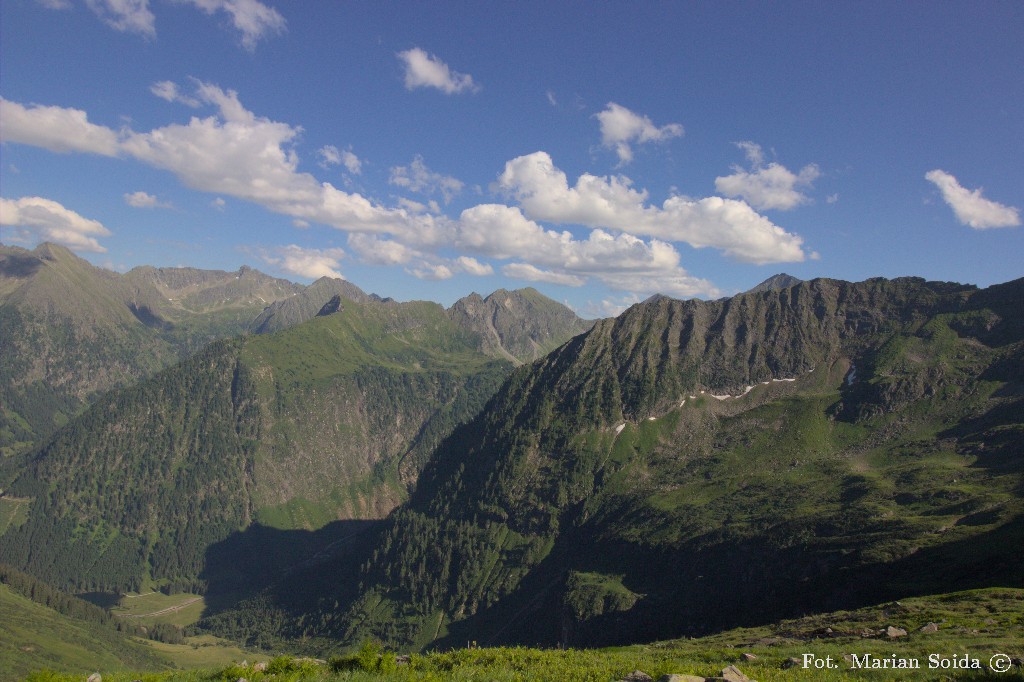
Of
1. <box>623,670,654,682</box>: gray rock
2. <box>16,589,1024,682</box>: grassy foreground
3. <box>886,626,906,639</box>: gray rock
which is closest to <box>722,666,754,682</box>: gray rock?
<box>16,589,1024,682</box>: grassy foreground

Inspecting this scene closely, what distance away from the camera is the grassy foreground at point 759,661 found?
124 feet

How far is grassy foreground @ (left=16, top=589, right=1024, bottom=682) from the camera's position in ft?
124

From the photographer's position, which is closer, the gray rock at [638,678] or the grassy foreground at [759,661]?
the gray rock at [638,678]

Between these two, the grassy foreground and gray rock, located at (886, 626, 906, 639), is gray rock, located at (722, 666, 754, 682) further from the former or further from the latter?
gray rock, located at (886, 626, 906, 639)

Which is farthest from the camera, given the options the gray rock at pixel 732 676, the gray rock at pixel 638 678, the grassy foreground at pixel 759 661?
the grassy foreground at pixel 759 661

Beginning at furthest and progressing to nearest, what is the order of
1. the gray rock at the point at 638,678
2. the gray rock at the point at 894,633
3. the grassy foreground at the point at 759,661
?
the gray rock at the point at 894,633 → the grassy foreground at the point at 759,661 → the gray rock at the point at 638,678

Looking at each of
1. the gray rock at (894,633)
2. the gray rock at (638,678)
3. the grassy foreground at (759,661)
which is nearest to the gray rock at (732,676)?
the grassy foreground at (759,661)

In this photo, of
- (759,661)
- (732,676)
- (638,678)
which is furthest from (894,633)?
(638,678)

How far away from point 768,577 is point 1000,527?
215ft

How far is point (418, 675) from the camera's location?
36469mm

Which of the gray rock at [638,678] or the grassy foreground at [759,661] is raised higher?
the gray rock at [638,678]

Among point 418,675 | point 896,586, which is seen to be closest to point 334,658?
point 418,675

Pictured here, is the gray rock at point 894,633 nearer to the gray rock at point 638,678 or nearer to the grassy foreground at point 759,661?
the grassy foreground at point 759,661

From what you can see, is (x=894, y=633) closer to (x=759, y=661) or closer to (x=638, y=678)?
(x=759, y=661)
